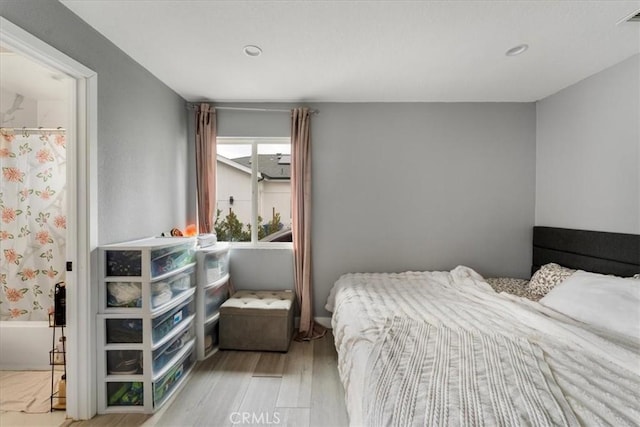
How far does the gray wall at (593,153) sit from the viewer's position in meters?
2.02

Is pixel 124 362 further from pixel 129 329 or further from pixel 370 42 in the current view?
pixel 370 42

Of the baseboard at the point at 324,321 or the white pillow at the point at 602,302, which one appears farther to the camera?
the baseboard at the point at 324,321

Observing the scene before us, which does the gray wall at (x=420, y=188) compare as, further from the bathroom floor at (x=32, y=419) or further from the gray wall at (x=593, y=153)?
the bathroom floor at (x=32, y=419)

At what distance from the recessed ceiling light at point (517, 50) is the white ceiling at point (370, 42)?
45 millimetres

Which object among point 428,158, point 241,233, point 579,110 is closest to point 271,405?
point 241,233

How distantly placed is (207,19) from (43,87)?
172 cm

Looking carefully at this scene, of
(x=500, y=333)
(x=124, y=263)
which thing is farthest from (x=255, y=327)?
(x=500, y=333)

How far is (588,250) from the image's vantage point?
2291 millimetres

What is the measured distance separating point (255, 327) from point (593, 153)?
11.1ft

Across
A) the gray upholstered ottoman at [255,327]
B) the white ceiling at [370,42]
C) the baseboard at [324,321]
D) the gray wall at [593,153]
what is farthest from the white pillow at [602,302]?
the gray upholstered ottoman at [255,327]

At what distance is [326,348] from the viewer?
260cm

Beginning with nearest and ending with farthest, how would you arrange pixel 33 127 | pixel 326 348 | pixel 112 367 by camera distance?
pixel 112 367 → pixel 33 127 → pixel 326 348

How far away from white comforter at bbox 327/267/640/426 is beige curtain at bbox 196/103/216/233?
66.0 inches

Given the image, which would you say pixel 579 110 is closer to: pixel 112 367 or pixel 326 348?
pixel 326 348
